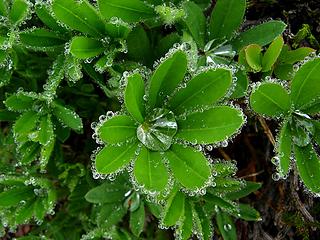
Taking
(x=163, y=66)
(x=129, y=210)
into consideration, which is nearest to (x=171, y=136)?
(x=163, y=66)

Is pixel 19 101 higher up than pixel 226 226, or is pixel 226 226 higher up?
pixel 19 101

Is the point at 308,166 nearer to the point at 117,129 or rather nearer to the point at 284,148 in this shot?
the point at 284,148

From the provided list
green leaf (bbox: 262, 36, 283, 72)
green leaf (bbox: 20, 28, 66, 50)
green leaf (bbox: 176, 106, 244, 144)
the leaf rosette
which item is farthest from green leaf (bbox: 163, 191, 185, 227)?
green leaf (bbox: 20, 28, 66, 50)

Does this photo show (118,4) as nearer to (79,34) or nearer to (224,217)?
(79,34)

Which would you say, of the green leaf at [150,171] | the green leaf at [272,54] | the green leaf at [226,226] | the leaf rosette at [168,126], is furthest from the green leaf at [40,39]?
the green leaf at [226,226]

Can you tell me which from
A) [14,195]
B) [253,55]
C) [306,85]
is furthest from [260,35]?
[14,195]
